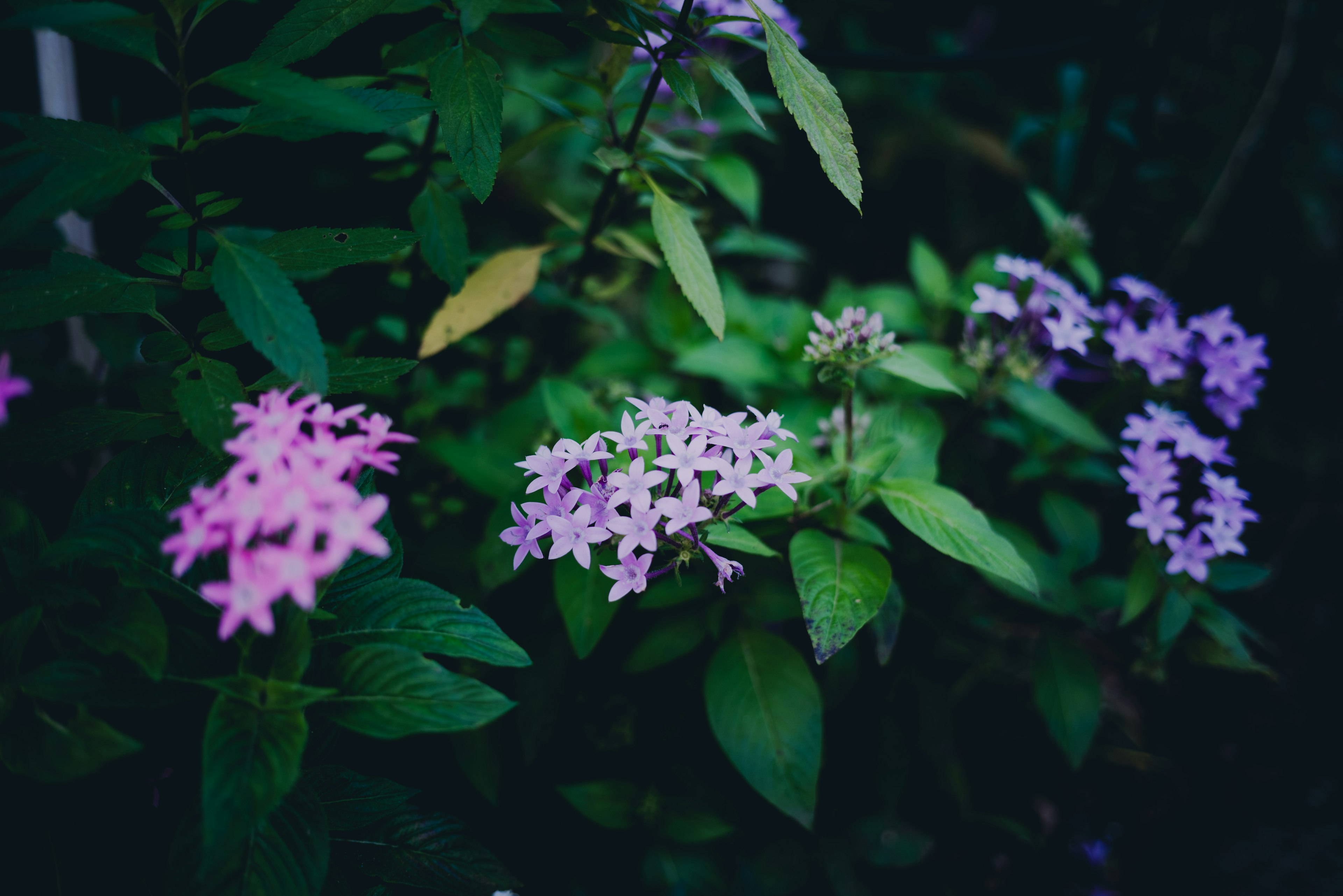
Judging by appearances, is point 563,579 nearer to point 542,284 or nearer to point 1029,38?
point 542,284

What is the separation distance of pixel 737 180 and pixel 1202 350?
151cm

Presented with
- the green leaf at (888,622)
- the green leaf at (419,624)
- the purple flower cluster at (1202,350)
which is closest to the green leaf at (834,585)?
the green leaf at (888,622)

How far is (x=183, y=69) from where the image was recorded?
1113 millimetres

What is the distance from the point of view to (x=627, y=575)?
126cm

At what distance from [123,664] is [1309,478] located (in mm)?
4226

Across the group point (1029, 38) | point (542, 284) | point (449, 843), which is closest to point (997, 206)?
point (1029, 38)

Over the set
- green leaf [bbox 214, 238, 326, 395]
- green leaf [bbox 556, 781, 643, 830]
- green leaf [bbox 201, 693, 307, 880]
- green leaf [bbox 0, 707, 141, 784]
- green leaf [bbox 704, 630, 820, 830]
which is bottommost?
green leaf [bbox 556, 781, 643, 830]

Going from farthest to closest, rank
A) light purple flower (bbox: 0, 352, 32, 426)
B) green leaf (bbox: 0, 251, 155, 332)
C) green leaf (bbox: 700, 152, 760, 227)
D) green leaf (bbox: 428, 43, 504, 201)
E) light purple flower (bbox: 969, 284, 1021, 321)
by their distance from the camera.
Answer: green leaf (bbox: 700, 152, 760, 227), light purple flower (bbox: 969, 284, 1021, 321), green leaf (bbox: 428, 43, 504, 201), green leaf (bbox: 0, 251, 155, 332), light purple flower (bbox: 0, 352, 32, 426)

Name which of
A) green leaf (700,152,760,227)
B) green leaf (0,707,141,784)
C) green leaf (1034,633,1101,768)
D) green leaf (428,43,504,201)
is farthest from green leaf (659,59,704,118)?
green leaf (1034,633,1101,768)

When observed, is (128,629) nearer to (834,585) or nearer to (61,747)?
(61,747)

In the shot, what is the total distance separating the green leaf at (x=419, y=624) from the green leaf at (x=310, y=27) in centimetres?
91

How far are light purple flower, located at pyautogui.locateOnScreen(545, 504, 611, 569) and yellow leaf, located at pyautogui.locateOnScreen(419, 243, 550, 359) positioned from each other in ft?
2.26

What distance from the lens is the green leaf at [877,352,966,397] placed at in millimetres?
1548

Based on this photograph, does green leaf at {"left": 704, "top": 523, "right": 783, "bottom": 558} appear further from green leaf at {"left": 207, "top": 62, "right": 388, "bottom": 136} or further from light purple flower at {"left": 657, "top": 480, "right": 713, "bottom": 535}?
green leaf at {"left": 207, "top": 62, "right": 388, "bottom": 136}
